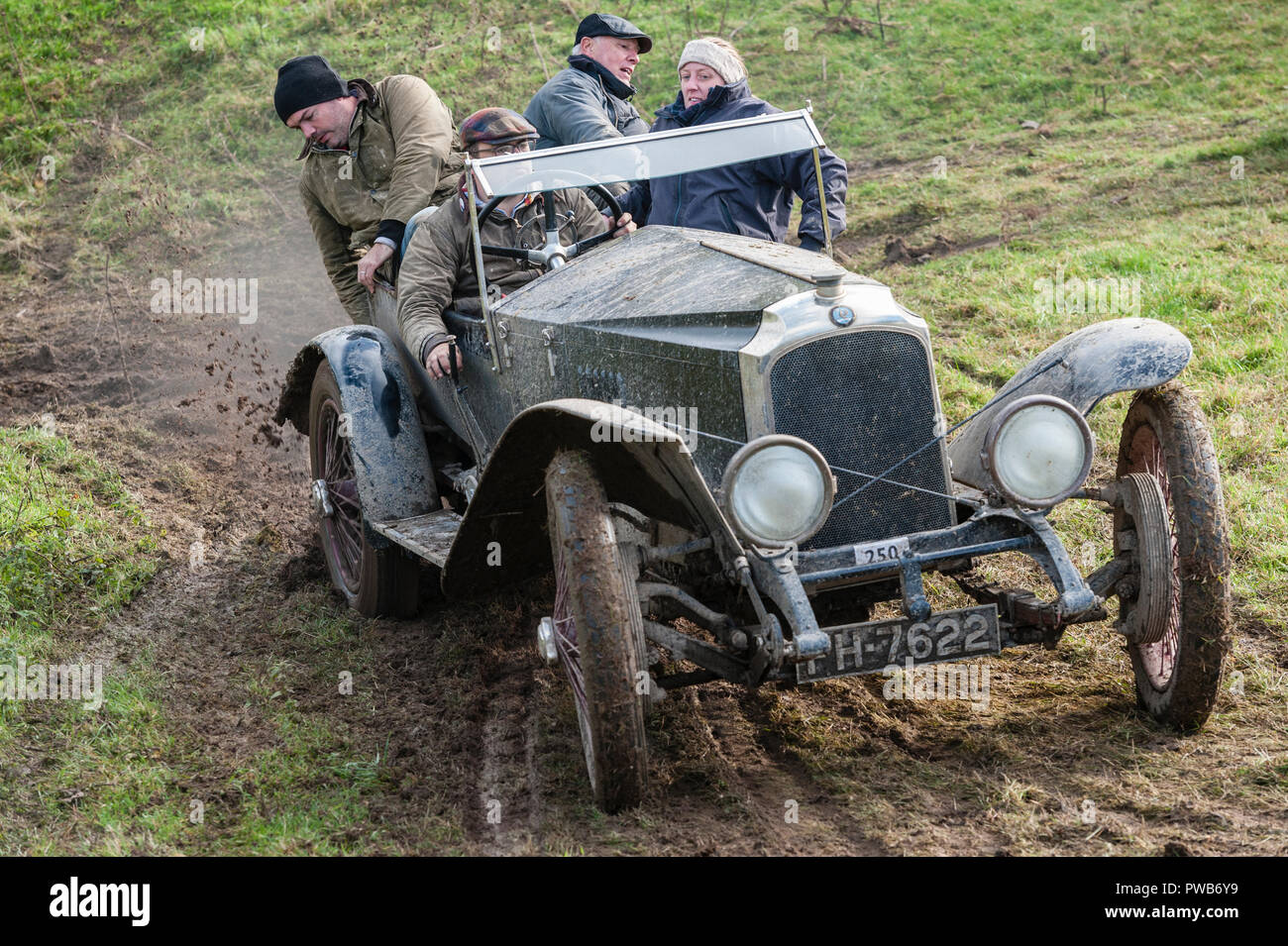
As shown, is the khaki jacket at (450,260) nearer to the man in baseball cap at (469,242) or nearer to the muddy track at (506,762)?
the man in baseball cap at (469,242)

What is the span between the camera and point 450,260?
5164 millimetres

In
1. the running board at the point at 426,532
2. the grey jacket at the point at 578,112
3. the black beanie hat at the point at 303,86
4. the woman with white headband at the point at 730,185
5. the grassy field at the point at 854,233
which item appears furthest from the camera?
the grey jacket at the point at 578,112

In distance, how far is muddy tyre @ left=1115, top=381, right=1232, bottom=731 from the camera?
144 inches

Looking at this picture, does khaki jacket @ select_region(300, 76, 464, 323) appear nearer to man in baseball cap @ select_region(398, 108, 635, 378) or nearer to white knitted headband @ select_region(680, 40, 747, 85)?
man in baseball cap @ select_region(398, 108, 635, 378)

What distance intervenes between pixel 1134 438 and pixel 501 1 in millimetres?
11200

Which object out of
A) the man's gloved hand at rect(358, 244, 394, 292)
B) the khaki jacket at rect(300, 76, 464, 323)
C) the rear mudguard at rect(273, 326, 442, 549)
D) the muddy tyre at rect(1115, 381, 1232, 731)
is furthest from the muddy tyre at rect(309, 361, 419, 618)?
the muddy tyre at rect(1115, 381, 1232, 731)

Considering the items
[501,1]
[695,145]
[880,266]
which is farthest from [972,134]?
[695,145]

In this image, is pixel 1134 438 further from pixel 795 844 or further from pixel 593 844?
pixel 593 844

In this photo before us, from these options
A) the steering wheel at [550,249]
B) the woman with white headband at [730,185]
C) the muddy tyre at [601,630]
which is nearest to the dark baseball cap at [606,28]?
the woman with white headband at [730,185]

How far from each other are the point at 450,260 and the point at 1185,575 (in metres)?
3.05

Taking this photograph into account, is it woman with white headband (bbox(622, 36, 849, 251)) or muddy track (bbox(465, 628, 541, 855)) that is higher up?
woman with white headband (bbox(622, 36, 849, 251))

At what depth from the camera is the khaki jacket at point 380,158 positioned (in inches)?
239

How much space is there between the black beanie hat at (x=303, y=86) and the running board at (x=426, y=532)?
2249 millimetres

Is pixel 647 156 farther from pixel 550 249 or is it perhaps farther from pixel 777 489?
pixel 777 489
